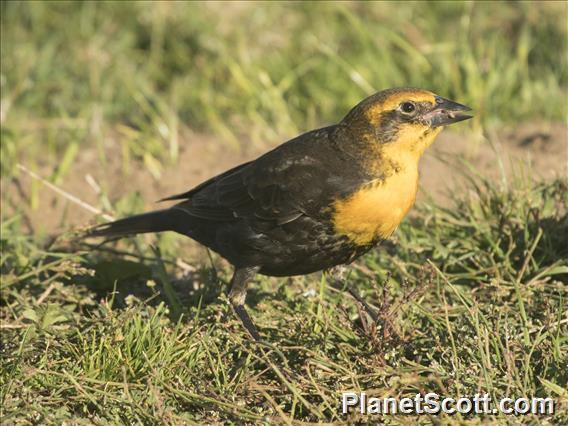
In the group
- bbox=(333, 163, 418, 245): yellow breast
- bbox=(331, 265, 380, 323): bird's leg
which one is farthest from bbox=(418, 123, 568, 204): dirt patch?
bbox=(333, 163, 418, 245): yellow breast

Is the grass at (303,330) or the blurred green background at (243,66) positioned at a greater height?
the blurred green background at (243,66)

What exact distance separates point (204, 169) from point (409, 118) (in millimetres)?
2345

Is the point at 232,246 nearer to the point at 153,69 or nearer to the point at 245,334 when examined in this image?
the point at 245,334

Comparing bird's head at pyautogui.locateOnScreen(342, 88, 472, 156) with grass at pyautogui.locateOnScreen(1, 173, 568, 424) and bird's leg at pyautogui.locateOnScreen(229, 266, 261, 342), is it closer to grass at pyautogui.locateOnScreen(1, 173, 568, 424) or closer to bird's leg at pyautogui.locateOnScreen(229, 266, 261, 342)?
grass at pyautogui.locateOnScreen(1, 173, 568, 424)

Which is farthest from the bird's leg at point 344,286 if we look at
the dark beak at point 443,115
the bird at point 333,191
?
the dark beak at point 443,115

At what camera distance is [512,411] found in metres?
3.62

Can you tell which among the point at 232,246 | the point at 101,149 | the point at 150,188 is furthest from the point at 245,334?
the point at 101,149

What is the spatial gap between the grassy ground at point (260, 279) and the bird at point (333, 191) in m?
0.22

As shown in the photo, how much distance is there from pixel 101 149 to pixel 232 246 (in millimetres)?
2278

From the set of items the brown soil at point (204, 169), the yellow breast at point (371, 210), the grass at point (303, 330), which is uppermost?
the yellow breast at point (371, 210)

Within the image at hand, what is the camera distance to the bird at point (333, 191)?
4125 mm

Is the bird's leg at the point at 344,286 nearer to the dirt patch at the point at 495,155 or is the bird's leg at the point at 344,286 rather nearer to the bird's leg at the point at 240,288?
the bird's leg at the point at 240,288

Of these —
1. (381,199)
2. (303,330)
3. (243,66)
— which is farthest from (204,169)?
(381,199)

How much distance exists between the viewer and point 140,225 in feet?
16.1
